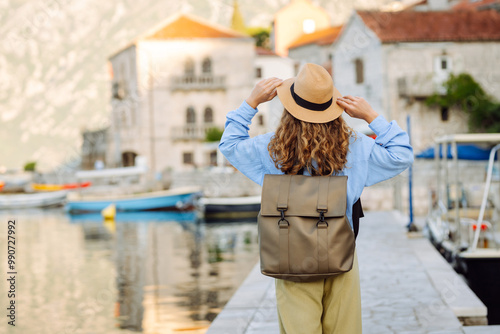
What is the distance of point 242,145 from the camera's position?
3.36m

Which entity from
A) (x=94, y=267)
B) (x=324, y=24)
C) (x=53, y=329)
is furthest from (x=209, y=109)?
(x=53, y=329)

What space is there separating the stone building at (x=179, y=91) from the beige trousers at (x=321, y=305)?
4439 cm

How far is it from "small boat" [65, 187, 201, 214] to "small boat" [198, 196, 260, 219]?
4.66 meters

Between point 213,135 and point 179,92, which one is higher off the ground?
point 179,92

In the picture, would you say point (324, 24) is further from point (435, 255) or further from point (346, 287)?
point (346, 287)

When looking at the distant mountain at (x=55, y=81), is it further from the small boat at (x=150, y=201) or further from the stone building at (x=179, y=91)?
the small boat at (x=150, y=201)

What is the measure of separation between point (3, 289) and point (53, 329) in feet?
13.3

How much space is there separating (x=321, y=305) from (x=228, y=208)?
27569mm

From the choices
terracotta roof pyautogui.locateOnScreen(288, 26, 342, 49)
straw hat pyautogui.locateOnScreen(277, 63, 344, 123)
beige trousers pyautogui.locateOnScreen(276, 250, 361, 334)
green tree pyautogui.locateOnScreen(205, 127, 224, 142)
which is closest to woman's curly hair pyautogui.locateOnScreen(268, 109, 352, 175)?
straw hat pyautogui.locateOnScreen(277, 63, 344, 123)

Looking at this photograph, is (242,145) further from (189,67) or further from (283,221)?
(189,67)

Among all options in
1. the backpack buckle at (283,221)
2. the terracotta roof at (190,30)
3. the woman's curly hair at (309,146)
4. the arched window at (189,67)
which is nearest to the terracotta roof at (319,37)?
the terracotta roof at (190,30)

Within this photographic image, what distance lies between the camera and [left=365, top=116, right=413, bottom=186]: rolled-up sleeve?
3271mm

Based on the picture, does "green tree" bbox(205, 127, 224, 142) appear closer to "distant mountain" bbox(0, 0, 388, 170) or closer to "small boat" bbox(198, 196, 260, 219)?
"small boat" bbox(198, 196, 260, 219)

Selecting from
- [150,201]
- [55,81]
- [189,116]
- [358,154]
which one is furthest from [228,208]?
[55,81]
